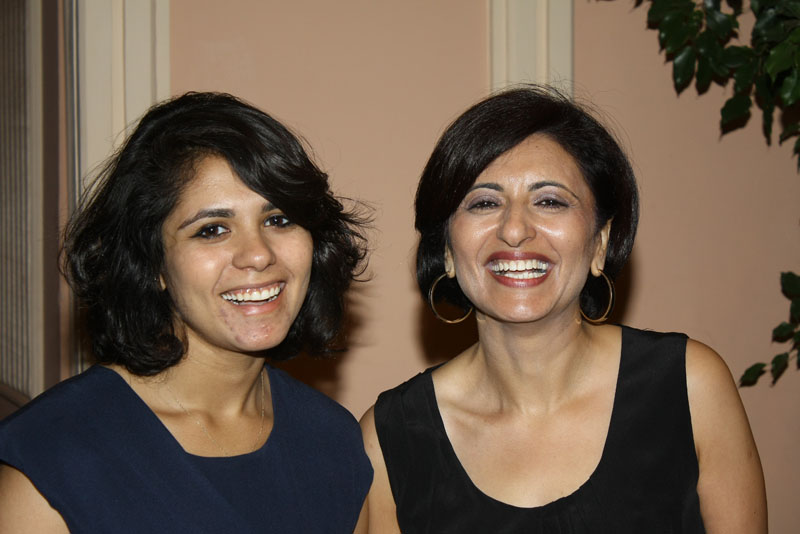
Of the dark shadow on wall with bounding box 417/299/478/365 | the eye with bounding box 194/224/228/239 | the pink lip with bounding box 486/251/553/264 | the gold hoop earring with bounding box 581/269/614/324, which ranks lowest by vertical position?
the dark shadow on wall with bounding box 417/299/478/365

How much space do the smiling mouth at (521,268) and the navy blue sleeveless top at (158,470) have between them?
54 centimetres

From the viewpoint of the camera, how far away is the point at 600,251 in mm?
1973

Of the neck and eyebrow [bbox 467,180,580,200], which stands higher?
eyebrow [bbox 467,180,580,200]

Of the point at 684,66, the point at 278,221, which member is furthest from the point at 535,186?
the point at 684,66

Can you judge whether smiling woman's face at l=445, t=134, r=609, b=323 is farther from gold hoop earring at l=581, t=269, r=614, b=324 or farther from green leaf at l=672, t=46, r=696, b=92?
green leaf at l=672, t=46, r=696, b=92

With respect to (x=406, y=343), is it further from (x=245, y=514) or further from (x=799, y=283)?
(x=799, y=283)

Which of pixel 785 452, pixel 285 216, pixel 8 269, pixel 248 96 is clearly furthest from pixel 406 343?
pixel 8 269

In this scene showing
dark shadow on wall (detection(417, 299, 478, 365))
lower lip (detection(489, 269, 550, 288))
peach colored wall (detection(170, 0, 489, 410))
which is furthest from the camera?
dark shadow on wall (detection(417, 299, 478, 365))

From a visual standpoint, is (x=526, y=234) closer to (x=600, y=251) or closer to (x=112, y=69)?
(x=600, y=251)

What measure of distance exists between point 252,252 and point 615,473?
928 millimetres

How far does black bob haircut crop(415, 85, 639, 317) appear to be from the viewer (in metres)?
1.88

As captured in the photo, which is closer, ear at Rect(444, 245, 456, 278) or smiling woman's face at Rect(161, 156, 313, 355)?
smiling woman's face at Rect(161, 156, 313, 355)

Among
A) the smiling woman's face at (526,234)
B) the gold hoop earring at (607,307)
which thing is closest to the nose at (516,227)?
the smiling woman's face at (526,234)

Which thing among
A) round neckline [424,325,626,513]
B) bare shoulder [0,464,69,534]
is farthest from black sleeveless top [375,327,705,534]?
bare shoulder [0,464,69,534]
